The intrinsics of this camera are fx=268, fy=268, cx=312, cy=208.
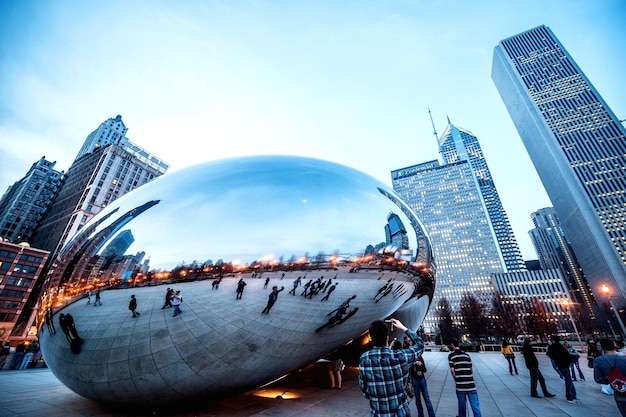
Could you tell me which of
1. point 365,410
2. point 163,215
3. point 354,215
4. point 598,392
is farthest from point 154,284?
point 598,392

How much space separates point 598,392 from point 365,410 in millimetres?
7385

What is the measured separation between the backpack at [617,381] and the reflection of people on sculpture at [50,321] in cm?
701

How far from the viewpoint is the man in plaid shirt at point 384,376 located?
222cm

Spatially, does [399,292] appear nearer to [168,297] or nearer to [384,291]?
[384,291]

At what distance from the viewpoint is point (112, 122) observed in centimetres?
11362

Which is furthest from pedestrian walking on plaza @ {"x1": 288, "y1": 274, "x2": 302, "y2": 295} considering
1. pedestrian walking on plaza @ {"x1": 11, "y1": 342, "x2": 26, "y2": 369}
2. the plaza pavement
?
pedestrian walking on plaza @ {"x1": 11, "y1": 342, "x2": 26, "y2": 369}

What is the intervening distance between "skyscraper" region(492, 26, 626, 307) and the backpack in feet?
408

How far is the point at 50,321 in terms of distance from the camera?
310 centimetres

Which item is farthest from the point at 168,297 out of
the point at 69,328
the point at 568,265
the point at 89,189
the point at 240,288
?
the point at 568,265

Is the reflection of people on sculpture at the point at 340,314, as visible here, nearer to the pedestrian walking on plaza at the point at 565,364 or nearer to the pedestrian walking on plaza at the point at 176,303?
the pedestrian walking on plaza at the point at 176,303

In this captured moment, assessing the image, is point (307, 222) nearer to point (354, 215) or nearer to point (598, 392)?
point (354, 215)

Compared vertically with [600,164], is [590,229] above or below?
below

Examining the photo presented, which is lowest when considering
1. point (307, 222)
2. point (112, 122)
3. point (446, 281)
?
point (307, 222)

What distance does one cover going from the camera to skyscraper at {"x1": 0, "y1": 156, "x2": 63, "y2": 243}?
77.6 metres
